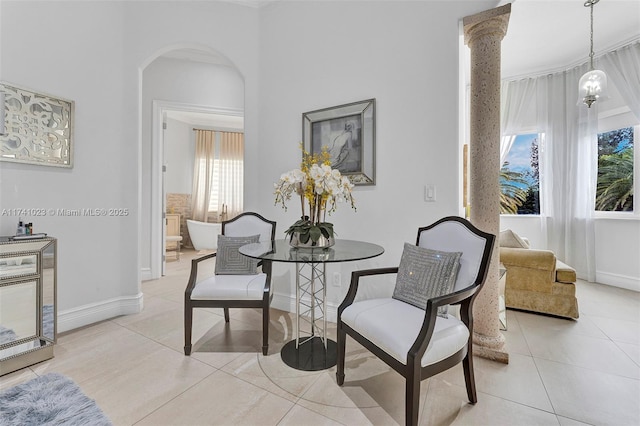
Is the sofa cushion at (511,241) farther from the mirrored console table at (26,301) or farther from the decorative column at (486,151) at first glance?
the mirrored console table at (26,301)

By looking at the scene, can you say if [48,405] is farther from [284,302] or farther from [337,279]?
[337,279]

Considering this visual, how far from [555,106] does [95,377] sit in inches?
245

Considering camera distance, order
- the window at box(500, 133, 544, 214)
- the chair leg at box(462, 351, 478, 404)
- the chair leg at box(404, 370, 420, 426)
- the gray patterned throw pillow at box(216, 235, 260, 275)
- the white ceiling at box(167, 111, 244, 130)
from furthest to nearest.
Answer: the white ceiling at box(167, 111, 244, 130), the window at box(500, 133, 544, 214), the gray patterned throw pillow at box(216, 235, 260, 275), the chair leg at box(462, 351, 478, 404), the chair leg at box(404, 370, 420, 426)

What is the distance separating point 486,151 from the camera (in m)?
2.10

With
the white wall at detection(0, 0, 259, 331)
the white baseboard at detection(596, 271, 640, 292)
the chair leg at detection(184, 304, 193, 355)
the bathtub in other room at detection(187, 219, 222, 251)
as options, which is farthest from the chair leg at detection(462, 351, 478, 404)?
the bathtub in other room at detection(187, 219, 222, 251)

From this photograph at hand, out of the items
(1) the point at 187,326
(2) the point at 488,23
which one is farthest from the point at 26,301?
(2) the point at 488,23

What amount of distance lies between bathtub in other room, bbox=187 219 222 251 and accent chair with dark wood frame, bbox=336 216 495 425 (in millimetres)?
5190

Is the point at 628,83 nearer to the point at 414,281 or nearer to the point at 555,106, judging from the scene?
the point at 555,106

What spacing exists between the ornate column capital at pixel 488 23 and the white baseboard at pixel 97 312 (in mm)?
3764

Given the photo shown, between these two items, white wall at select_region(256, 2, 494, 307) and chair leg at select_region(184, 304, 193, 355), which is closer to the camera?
chair leg at select_region(184, 304, 193, 355)

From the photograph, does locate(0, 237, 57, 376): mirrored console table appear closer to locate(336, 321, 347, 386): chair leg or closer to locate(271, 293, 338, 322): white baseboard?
locate(271, 293, 338, 322): white baseboard

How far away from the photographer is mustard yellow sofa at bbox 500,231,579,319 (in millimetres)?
2805

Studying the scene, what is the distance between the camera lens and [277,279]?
3.04 meters

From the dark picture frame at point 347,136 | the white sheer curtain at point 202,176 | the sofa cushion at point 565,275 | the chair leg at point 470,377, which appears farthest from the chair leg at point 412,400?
the white sheer curtain at point 202,176
